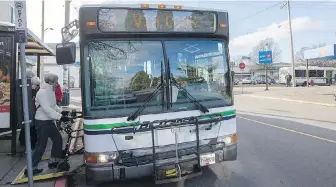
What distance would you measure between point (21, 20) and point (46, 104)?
155cm

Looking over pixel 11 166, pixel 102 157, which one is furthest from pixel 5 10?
pixel 102 157

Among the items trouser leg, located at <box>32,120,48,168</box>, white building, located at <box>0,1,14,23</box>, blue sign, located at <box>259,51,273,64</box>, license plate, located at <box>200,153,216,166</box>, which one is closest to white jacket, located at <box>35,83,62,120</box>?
trouser leg, located at <box>32,120,48,168</box>

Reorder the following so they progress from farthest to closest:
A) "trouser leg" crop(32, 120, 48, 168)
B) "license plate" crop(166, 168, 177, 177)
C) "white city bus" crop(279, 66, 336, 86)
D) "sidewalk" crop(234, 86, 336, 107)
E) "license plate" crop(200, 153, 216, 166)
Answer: "white city bus" crop(279, 66, 336, 86) → "sidewalk" crop(234, 86, 336, 107) → "trouser leg" crop(32, 120, 48, 168) → "license plate" crop(200, 153, 216, 166) → "license plate" crop(166, 168, 177, 177)

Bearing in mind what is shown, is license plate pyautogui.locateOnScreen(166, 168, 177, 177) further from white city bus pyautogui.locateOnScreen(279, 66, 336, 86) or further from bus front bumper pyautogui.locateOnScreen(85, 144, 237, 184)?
white city bus pyautogui.locateOnScreen(279, 66, 336, 86)

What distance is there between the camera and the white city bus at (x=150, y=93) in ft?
14.2

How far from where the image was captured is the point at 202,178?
549 cm

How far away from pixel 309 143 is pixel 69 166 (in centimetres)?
598

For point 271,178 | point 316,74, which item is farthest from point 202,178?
point 316,74

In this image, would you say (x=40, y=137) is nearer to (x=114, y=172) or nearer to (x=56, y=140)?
(x=56, y=140)

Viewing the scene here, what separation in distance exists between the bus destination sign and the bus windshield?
0.20 m

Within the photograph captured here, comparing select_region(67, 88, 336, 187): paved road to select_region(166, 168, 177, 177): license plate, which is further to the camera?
select_region(67, 88, 336, 187): paved road

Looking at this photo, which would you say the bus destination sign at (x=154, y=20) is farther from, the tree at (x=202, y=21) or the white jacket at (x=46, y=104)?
the white jacket at (x=46, y=104)

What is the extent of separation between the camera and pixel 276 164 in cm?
621

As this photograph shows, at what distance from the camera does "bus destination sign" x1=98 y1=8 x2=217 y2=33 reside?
4.50 metres
